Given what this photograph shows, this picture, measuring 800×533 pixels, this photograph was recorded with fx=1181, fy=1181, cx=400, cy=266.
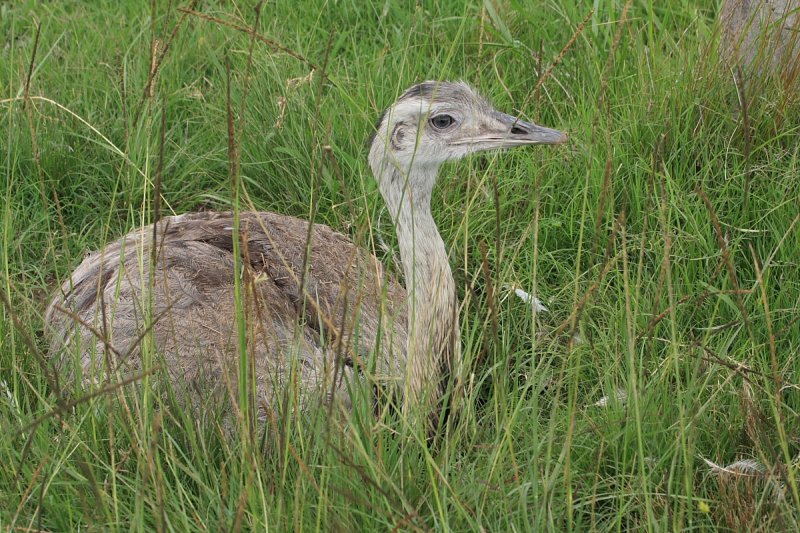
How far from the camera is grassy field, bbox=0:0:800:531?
8.63ft

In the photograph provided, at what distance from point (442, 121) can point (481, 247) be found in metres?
1.30

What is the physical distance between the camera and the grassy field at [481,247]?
2629mm

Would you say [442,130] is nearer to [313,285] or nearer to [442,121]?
[442,121]

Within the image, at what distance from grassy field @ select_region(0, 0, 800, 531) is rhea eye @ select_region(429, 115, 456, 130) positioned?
0.18m

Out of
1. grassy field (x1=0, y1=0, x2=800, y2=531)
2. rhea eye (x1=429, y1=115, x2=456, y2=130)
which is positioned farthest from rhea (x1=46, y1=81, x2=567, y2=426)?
grassy field (x1=0, y1=0, x2=800, y2=531)

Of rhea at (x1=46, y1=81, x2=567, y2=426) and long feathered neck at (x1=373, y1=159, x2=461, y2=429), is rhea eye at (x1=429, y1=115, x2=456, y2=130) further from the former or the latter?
long feathered neck at (x1=373, y1=159, x2=461, y2=429)

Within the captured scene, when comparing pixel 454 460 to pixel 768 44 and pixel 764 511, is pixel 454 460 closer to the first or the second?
pixel 764 511

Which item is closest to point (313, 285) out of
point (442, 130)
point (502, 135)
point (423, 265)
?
point (423, 265)

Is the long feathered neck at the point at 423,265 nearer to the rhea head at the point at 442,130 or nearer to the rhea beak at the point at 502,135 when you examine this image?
the rhea head at the point at 442,130

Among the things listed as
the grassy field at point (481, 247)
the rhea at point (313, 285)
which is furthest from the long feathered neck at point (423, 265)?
the grassy field at point (481, 247)

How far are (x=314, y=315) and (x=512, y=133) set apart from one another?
83 cm

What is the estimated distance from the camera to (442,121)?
3672 millimetres

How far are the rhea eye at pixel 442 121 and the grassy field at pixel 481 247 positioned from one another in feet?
0.60

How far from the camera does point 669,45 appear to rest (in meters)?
4.70
